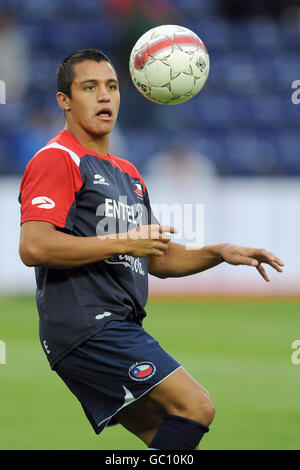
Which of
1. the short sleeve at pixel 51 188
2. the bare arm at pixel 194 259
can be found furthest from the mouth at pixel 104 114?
the bare arm at pixel 194 259

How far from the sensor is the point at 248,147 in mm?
17547

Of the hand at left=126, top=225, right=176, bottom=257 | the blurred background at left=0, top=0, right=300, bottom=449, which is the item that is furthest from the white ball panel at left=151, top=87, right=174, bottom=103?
the blurred background at left=0, top=0, right=300, bottom=449

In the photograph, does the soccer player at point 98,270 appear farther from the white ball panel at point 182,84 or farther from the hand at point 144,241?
the white ball panel at point 182,84

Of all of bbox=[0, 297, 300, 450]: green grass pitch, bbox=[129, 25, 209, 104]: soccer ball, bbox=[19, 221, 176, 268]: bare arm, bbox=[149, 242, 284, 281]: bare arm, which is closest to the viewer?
bbox=[19, 221, 176, 268]: bare arm

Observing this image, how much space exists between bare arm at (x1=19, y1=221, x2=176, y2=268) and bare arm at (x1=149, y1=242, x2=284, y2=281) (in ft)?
Answer: 2.23

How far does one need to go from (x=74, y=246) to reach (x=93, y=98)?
0.90 m

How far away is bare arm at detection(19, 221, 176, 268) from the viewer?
4.12m

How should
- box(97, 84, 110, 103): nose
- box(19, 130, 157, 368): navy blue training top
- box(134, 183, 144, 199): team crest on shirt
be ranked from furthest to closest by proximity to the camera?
box(134, 183, 144, 199): team crest on shirt, box(97, 84, 110, 103): nose, box(19, 130, 157, 368): navy blue training top

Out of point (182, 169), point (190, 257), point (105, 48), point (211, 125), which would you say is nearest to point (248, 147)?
point (211, 125)

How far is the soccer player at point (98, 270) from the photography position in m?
4.17

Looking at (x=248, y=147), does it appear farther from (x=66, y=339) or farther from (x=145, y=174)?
(x=66, y=339)

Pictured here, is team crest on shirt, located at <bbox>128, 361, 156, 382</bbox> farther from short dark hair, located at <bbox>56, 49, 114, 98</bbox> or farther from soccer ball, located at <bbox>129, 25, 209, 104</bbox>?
soccer ball, located at <bbox>129, 25, 209, 104</bbox>

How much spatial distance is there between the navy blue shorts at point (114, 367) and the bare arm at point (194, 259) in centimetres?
72
